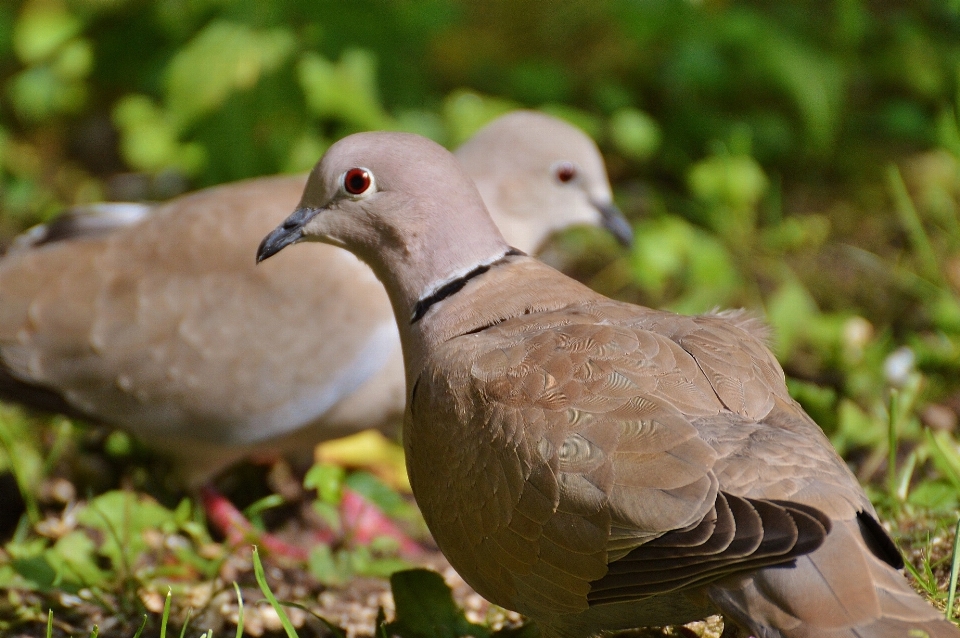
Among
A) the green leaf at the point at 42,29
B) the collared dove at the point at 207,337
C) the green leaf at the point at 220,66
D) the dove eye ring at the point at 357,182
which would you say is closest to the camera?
the dove eye ring at the point at 357,182

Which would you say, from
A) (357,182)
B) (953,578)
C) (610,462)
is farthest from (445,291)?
(953,578)

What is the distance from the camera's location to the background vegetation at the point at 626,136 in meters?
3.73

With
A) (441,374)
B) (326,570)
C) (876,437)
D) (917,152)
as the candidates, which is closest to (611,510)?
(441,374)

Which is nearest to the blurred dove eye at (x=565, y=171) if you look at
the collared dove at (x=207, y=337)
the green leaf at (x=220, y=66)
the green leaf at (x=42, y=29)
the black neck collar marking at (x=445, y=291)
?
the collared dove at (x=207, y=337)

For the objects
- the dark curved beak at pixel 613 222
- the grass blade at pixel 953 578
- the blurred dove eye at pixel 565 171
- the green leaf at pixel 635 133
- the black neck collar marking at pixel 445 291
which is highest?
the black neck collar marking at pixel 445 291

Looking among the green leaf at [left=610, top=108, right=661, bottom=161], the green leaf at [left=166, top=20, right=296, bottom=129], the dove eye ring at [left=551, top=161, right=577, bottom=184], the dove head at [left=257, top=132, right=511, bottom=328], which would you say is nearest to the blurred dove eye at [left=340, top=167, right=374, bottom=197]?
the dove head at [left=257, top=132, right=511, bottom=328]

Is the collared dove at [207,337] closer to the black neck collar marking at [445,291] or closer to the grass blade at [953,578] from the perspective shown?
the black neck collar marking at [445,291]

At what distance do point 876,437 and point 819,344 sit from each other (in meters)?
0.77

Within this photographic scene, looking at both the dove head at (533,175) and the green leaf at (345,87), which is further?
the green leaf at (345,87)

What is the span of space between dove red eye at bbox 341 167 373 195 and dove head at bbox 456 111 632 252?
4.21ft

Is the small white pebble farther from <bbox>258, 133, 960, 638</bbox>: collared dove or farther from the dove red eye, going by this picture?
the dove red eye

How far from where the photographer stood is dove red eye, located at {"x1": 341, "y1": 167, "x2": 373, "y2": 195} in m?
2.58

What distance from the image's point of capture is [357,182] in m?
2.59

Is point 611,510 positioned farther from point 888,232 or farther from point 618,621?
point 888,232
